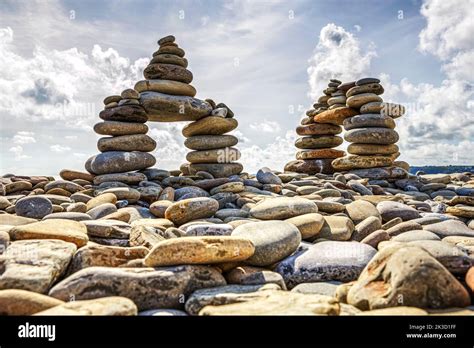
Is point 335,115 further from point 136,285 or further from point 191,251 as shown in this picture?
point 136,285

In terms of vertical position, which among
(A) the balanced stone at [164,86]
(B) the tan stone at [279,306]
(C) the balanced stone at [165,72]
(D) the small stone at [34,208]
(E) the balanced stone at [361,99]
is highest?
(C) the balanced stone at [165,72]

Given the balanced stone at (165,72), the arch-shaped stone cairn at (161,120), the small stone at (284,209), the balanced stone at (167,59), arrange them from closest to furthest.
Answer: the small stone at (284,209) → the arch-shaped stone cairn at (161,120) → the balanced stone at (165,72) → the balanced stone at (167,59)

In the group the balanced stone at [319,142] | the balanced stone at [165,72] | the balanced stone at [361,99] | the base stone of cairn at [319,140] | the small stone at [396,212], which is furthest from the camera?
the balanced stone at [319,142]

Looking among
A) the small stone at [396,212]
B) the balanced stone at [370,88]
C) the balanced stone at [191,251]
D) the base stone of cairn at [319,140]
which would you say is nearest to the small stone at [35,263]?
the balanced stone at [191,251]

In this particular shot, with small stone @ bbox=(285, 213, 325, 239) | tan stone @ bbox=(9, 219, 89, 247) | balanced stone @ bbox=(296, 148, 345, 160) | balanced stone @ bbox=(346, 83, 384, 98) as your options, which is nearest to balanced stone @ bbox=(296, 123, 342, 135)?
balanced stone @ bbox=(296, 148, 345, 160)

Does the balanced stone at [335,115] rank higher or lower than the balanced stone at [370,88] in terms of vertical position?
lower

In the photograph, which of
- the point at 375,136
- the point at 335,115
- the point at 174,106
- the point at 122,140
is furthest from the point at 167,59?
the point at 375,136

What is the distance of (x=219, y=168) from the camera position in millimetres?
10656

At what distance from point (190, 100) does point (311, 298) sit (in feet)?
29.0

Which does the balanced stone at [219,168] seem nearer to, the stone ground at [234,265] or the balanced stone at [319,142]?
the balanced stone at [319,142]

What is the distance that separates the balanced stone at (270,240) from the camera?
4090 mm

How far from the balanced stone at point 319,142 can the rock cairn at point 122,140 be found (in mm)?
6269

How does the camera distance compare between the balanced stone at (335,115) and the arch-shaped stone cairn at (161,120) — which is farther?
the balanced stone at (335,115)

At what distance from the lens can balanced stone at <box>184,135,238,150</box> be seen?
10.9 metres
